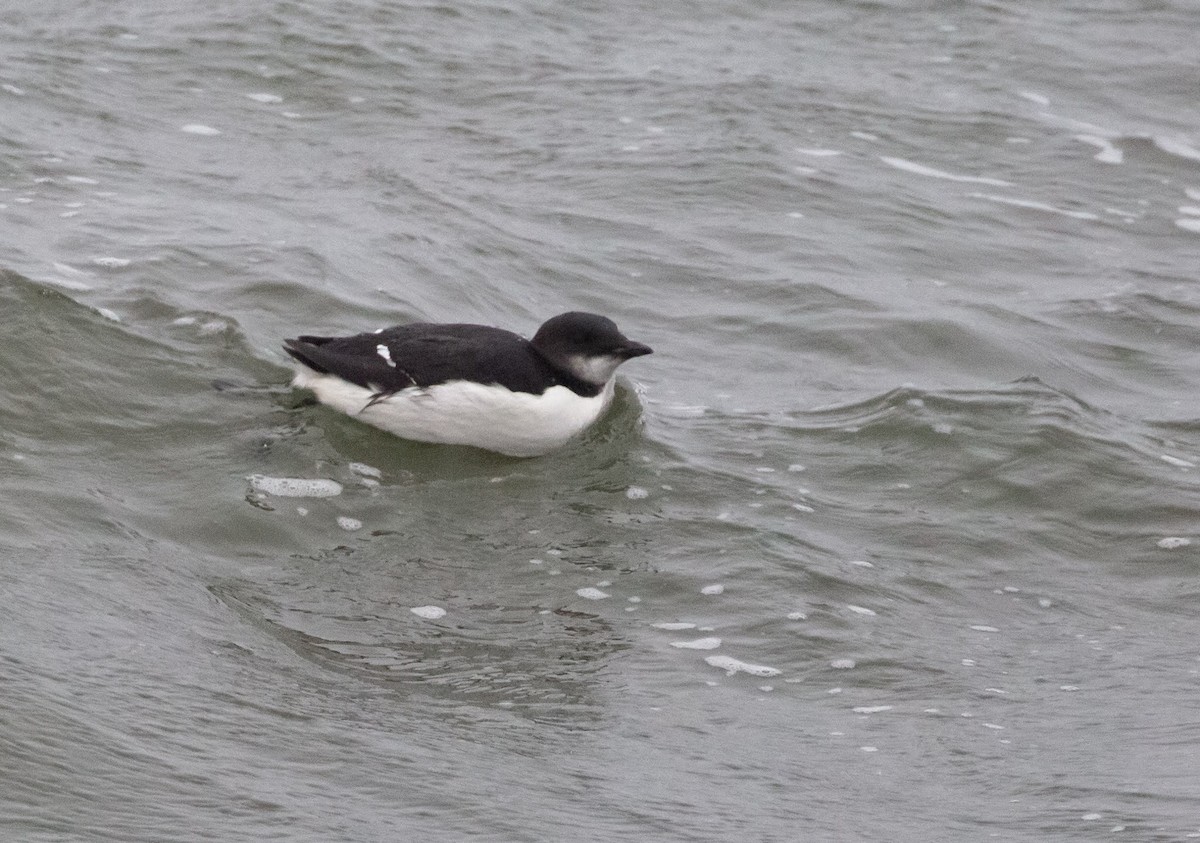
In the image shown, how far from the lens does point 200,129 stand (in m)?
12.5

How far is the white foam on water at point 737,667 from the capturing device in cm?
630

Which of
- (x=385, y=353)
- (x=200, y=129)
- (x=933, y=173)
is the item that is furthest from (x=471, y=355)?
(x=933, y=173)

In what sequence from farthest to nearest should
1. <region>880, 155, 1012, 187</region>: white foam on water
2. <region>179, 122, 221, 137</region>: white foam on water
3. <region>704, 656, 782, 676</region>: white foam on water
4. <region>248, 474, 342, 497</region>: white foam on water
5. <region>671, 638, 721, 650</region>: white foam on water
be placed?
1. <region>880, 155, 1012, 187</region>: white foam on water
2. <region>179, 122, 221, 137</region>: white foam on water
3. <region>248, 474, 342, 497</region>: white foam on water
4. <region>671, 638, 721, 650</region>: white foam on water
5. <region>704, 656, 782, 676</region>: white foam on water

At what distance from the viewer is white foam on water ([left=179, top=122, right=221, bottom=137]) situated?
40.6ft

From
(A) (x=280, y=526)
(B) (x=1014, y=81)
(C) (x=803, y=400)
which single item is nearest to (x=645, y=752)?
(A) (x=280, y=526)

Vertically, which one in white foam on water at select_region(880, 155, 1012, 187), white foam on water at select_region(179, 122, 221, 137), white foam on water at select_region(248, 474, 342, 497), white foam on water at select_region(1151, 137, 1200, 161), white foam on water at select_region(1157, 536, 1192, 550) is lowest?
white foam on water at select_region(1157, 536, 1192, 550)

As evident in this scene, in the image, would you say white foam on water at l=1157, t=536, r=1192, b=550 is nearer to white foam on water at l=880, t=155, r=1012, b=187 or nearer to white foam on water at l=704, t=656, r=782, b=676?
white foam on water at l=704, t=656, r=782, b=676

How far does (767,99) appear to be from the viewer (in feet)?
47.4

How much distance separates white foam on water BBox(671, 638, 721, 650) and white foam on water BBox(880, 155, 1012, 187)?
24.8ft

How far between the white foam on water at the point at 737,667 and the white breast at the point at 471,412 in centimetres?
194

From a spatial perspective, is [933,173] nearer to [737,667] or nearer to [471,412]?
[471,412]

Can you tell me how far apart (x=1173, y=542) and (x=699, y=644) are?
2646mm

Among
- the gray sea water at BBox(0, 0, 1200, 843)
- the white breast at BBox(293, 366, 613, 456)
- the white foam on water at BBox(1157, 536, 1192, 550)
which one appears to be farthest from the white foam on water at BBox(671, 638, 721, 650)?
the white foam on water at BBox(1157, 536, 1192, 550)

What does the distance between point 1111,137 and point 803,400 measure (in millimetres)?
6509
